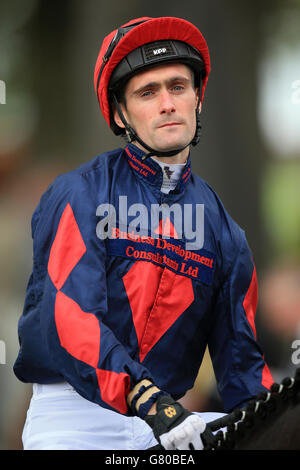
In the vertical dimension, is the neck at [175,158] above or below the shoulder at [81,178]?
above

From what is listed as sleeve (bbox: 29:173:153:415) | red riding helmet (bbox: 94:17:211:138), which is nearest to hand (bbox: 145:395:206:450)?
sleeve (bbox: 29:173:153:415)

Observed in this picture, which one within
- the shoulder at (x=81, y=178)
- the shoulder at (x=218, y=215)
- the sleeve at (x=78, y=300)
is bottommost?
the sleeve at (x=78, y=300)

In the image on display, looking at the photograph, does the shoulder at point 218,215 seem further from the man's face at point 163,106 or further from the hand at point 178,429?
the hand at point 178,429

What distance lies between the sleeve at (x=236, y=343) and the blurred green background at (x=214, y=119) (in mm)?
1485

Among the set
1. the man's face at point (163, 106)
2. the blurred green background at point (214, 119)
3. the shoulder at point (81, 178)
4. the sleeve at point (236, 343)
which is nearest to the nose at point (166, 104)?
the man's face at point (163, 106)

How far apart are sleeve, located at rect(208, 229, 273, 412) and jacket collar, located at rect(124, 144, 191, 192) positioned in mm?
341

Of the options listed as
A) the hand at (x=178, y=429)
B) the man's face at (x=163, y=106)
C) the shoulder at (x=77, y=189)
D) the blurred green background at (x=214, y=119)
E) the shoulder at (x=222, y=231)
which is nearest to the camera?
the hand at (x=178, y=429)

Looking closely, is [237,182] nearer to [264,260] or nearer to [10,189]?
[264,260]

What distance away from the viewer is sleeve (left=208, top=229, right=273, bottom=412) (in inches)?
86.1

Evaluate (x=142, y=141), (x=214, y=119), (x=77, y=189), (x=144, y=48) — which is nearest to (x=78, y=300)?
(x=77, y=189)

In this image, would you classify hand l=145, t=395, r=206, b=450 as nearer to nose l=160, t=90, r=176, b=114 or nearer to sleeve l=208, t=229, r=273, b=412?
sleeve l=208, t=229, r=273, b=412

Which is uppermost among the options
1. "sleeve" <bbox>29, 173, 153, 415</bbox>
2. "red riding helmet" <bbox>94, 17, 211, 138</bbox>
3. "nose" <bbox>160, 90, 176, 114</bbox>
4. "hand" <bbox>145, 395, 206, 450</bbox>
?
"red riding helmet" <bbox>94, 17, 211, 138</bbox>

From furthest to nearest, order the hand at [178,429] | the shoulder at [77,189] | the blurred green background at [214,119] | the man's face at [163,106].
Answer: the blurred green background at [214,119], the man's face at [163,106], the shoulder at [77,189], the hand at [178,429]

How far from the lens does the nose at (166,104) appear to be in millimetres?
2074
